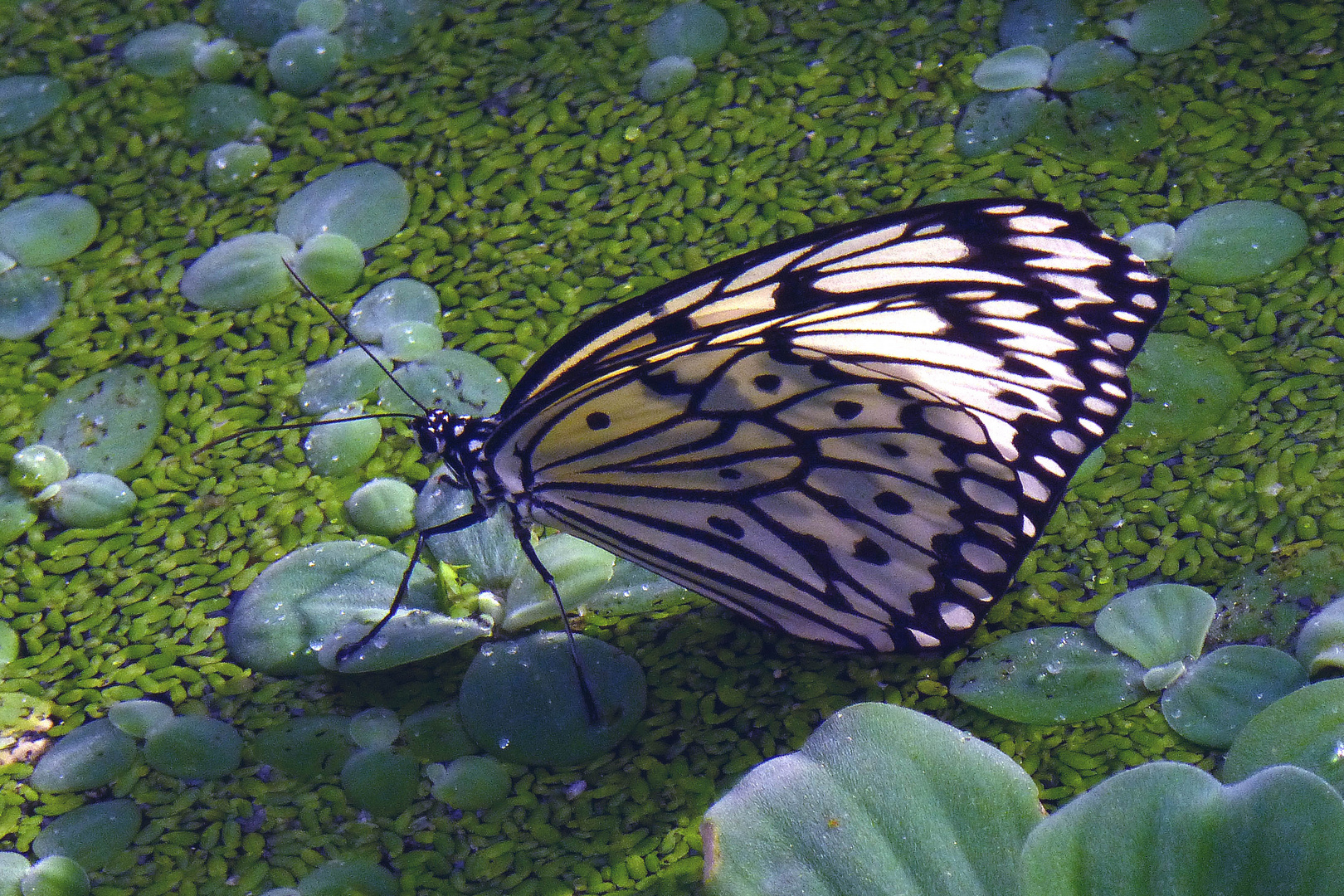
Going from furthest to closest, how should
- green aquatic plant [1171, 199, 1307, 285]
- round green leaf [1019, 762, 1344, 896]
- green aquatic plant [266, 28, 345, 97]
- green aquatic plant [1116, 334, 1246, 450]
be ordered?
green aquatic plant [266, 28, 345, 97] → green aquatic plant [1171, 199, 1307, 285] → green aquatic plant [1116, 334, 1246, 450] → round green leaf [1019, 762, 1344, 896]

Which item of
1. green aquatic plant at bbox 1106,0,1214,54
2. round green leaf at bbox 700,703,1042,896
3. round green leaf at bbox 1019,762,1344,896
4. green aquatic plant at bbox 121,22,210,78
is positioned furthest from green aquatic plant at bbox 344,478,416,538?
green aquatic plant at bbox 1106,0,1214,54

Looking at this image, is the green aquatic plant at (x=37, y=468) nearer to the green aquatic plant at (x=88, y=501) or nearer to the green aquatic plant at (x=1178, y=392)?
the green aquatic plant at (x=88, y=501)

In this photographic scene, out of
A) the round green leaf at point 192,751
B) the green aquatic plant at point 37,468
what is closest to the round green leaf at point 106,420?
the green aquatic plant at point 37,468

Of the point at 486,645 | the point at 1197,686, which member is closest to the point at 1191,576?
the point at 1197,686

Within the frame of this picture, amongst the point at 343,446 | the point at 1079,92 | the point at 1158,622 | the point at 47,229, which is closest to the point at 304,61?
the point at 47,229

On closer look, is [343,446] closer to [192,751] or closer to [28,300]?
[192,751]

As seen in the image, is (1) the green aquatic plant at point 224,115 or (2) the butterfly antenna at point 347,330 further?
(1) the green aquatic plant at point 224,115

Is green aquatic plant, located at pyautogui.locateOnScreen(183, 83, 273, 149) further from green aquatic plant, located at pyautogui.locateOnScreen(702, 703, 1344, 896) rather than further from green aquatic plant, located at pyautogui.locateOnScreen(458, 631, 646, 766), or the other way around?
green aquatic plant, located at pyautogui.locateOnScreen(702, 703, 1344, 896)

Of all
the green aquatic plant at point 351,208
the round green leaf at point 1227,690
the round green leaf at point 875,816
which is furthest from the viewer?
the green aquatic plant at point 351,208
